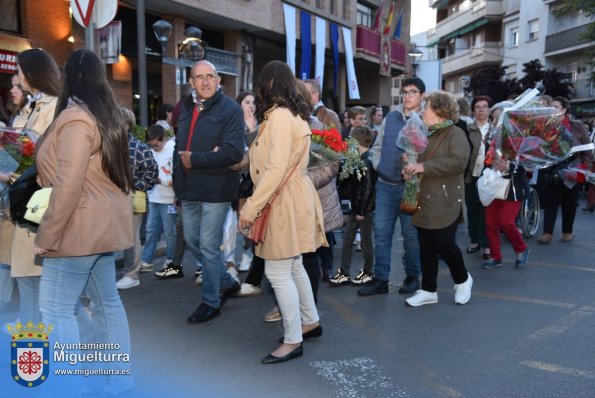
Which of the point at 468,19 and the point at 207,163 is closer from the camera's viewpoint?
the point at 207,163

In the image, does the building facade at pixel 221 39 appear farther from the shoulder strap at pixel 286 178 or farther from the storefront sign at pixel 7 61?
the shoulder strap at pixel 286 178

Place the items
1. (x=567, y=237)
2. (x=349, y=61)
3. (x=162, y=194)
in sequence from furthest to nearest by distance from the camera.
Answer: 1. (x=349, y=61)
2. (x=567, y=237)
3. (x=162, y=194)

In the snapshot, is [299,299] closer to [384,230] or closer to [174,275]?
[384,230]

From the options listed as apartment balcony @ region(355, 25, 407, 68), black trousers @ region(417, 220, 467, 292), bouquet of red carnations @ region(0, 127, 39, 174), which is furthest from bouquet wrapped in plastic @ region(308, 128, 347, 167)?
apartment balcony @ region(355, 25, 407, 68)

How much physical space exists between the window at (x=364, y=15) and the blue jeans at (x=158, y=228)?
2417 cm

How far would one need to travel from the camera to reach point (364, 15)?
2917cm

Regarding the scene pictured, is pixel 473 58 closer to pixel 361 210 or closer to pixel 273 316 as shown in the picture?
pixel 361 210

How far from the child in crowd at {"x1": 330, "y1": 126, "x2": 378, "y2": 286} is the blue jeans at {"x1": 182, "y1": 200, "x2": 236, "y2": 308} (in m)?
1.59

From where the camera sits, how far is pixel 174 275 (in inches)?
239

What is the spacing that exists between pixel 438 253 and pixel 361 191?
108cm

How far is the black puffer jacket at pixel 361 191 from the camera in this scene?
5609 millimetres

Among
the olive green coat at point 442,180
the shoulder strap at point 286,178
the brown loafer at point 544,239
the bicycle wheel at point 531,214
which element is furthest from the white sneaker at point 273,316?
the bicycle wheel at point 531,214

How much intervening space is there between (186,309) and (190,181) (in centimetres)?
126

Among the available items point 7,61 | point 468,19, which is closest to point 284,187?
point 7,61
